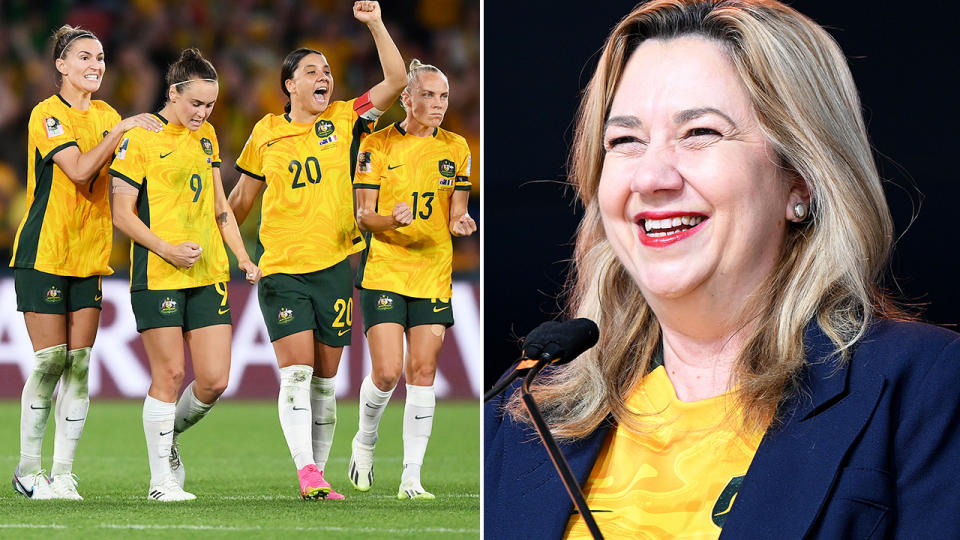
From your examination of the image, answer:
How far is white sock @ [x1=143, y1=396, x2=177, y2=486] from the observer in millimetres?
2717

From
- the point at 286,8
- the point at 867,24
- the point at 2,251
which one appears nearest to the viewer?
the point at 867,24

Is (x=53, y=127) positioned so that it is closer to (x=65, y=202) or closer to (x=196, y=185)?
(x=65, y=202)

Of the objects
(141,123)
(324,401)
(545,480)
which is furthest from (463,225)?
(545,480)

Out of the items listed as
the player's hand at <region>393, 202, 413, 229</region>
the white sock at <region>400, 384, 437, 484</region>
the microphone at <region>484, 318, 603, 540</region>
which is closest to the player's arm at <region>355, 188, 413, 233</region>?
the player's hand at <region>393, 202, 413, 229</region>

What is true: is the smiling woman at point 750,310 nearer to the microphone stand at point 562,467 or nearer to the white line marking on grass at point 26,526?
the microphone stand at point 562,467

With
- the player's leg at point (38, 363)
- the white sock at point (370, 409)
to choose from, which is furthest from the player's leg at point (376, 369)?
the player's leg at point (38, 363)

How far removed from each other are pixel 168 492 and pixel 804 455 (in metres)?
2.07

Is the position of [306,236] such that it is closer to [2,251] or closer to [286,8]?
[286,8]

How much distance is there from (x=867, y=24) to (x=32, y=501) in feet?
7.39

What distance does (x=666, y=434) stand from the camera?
47.6 inches

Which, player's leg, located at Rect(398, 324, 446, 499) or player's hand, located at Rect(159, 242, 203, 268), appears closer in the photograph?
player's hand, located at Rect(159, 242, 203, 268)

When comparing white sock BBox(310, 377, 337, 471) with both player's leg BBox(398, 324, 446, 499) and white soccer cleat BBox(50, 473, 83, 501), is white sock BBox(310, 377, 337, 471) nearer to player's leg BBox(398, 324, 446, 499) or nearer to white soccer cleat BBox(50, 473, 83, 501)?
player's leg BBox(398, 324, 446, 499)

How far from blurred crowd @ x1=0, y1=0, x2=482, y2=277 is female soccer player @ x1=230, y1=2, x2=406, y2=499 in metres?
0.05

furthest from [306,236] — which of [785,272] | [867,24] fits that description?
[785,272]
